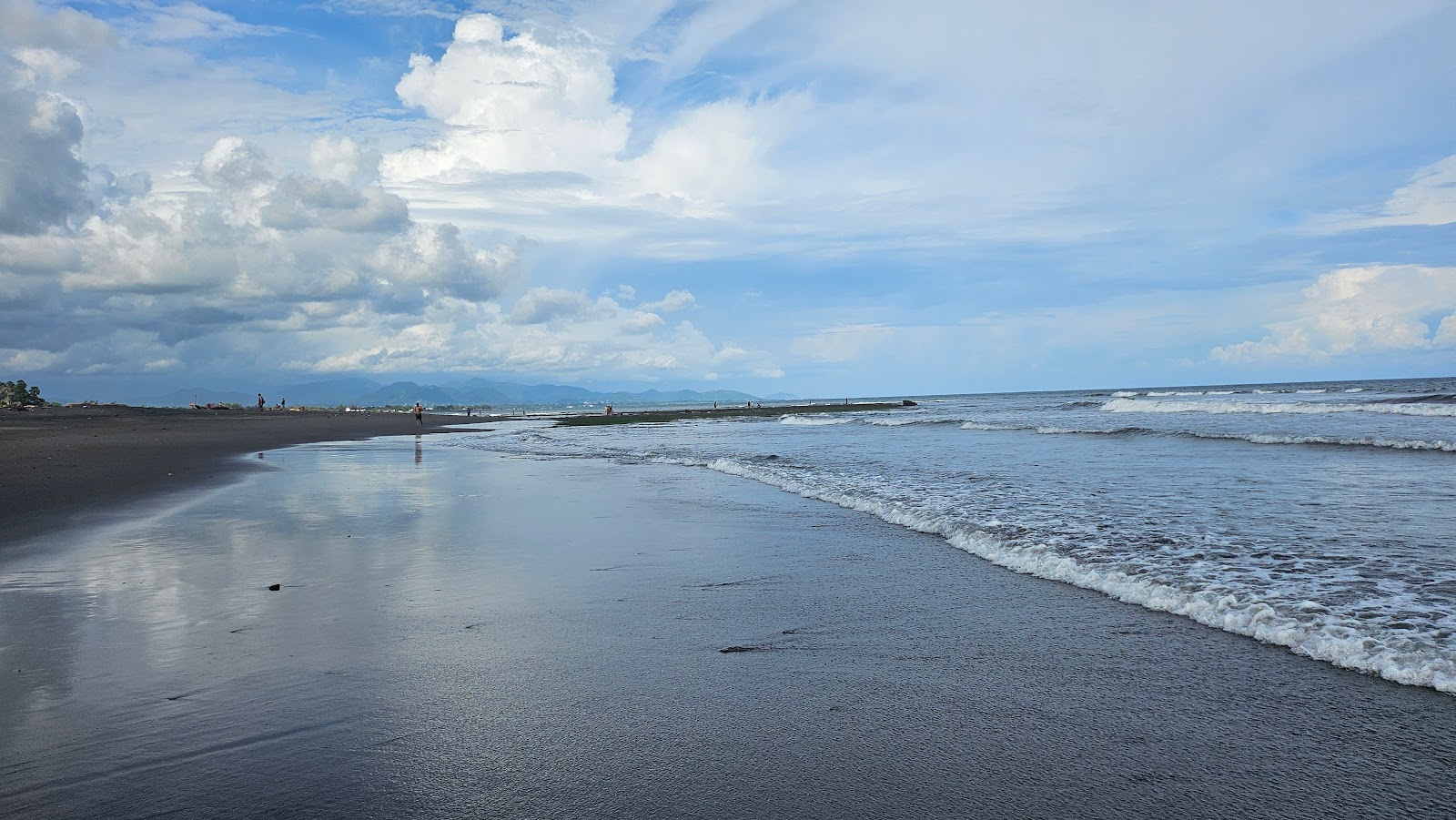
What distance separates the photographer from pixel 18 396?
78.8 metres

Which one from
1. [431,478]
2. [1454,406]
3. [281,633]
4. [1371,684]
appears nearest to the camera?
[1371,684]

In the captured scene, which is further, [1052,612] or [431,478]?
[431,478]

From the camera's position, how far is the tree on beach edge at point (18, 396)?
73588mm

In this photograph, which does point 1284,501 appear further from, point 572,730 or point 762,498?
point 572,730

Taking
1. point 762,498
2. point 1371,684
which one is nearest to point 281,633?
point 1371,684

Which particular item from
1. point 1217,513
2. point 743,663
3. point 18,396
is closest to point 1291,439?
point 1217,513

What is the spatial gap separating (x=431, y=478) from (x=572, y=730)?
16449mm

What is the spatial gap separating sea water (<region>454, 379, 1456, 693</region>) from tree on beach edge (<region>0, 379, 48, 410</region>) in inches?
2846

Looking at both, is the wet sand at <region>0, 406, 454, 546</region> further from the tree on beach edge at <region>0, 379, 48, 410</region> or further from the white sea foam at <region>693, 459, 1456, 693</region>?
the tree on beach edge at <region>0, 379, 48, 410</region>

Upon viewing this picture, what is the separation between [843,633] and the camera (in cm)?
653

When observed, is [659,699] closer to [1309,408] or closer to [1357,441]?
[1357,441]

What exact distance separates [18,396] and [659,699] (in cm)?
10176

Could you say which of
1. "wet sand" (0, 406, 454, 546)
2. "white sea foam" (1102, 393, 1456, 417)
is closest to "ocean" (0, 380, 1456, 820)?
"wet sand" (0, 406, 454, 546)

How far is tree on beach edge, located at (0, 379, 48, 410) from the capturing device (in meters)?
73.6
